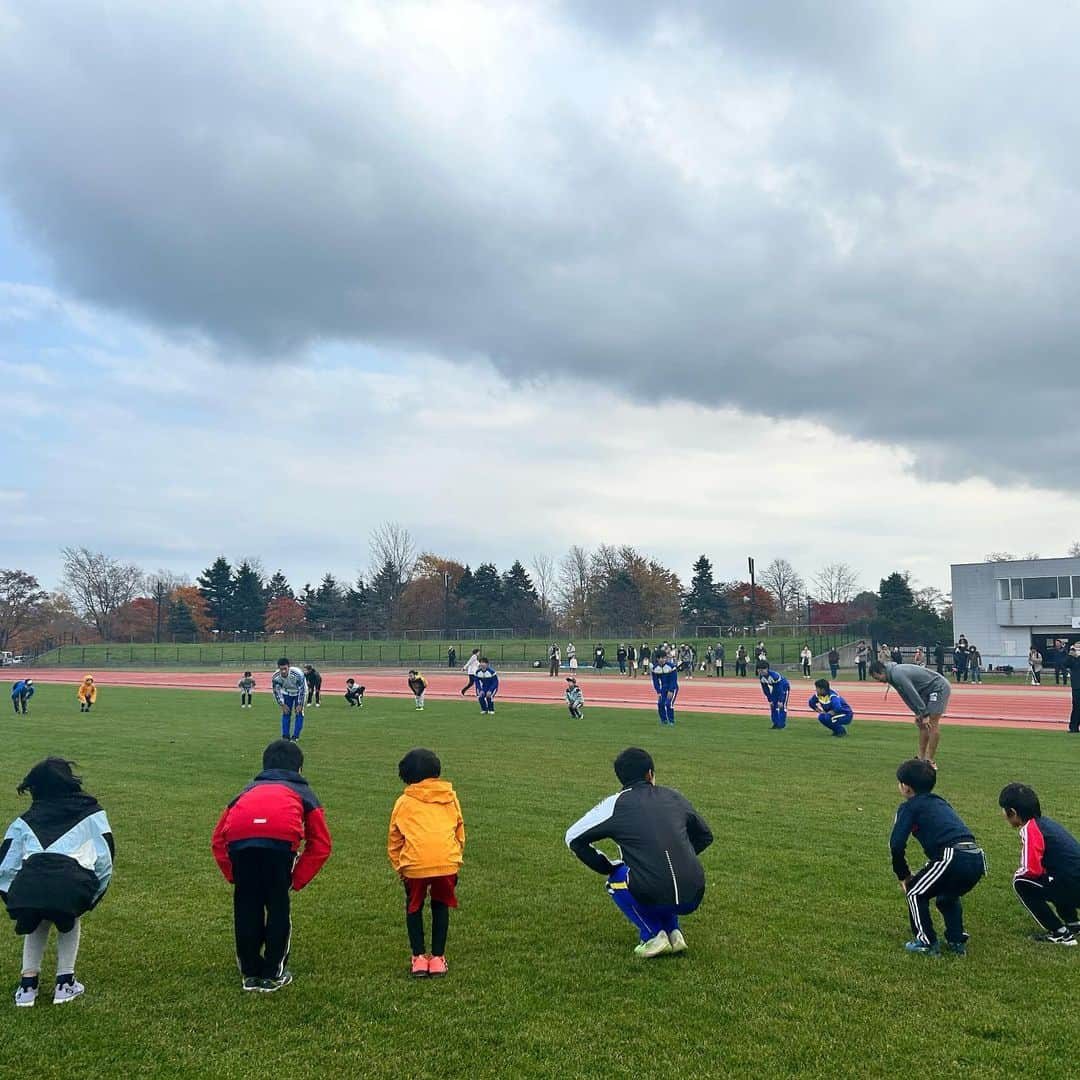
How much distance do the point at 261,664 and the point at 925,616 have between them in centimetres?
5292

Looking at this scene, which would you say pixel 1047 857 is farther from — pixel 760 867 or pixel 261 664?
pixel 261 664

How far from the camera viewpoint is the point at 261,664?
73.2m

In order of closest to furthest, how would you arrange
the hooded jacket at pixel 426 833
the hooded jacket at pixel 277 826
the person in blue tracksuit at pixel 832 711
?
the hooded jacket at pixel 277 826, the hooded jacket at pixel 426 833, the person in blue tracksuit at pixel 832 711

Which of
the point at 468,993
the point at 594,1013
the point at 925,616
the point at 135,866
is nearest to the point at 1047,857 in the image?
the point at 594,1013

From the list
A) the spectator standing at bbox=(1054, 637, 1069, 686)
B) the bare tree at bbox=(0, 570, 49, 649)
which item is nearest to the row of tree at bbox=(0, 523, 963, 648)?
the bare tree at bbox=(0, 570, 49, 649)

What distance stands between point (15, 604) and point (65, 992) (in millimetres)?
109816

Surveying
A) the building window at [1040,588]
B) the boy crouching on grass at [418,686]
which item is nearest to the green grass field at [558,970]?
the boy crouching on grass at [418,686]

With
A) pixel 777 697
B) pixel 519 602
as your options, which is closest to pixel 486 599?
pixel 519 602

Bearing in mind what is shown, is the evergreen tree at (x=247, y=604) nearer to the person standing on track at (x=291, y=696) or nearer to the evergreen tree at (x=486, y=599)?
the evergreen tree at (x=486, y=599)

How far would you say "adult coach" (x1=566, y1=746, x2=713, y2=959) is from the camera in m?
5.78

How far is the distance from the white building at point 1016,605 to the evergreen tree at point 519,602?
171 feet

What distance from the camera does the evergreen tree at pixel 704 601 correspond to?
94562 mm

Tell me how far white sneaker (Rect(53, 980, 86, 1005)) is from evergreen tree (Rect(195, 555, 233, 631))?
4346 inches

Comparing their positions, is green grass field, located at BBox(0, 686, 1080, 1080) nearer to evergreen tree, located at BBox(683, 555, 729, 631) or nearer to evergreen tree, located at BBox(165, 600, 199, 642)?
evergreen tree, located at BBox(683, 555, 729, 631)
